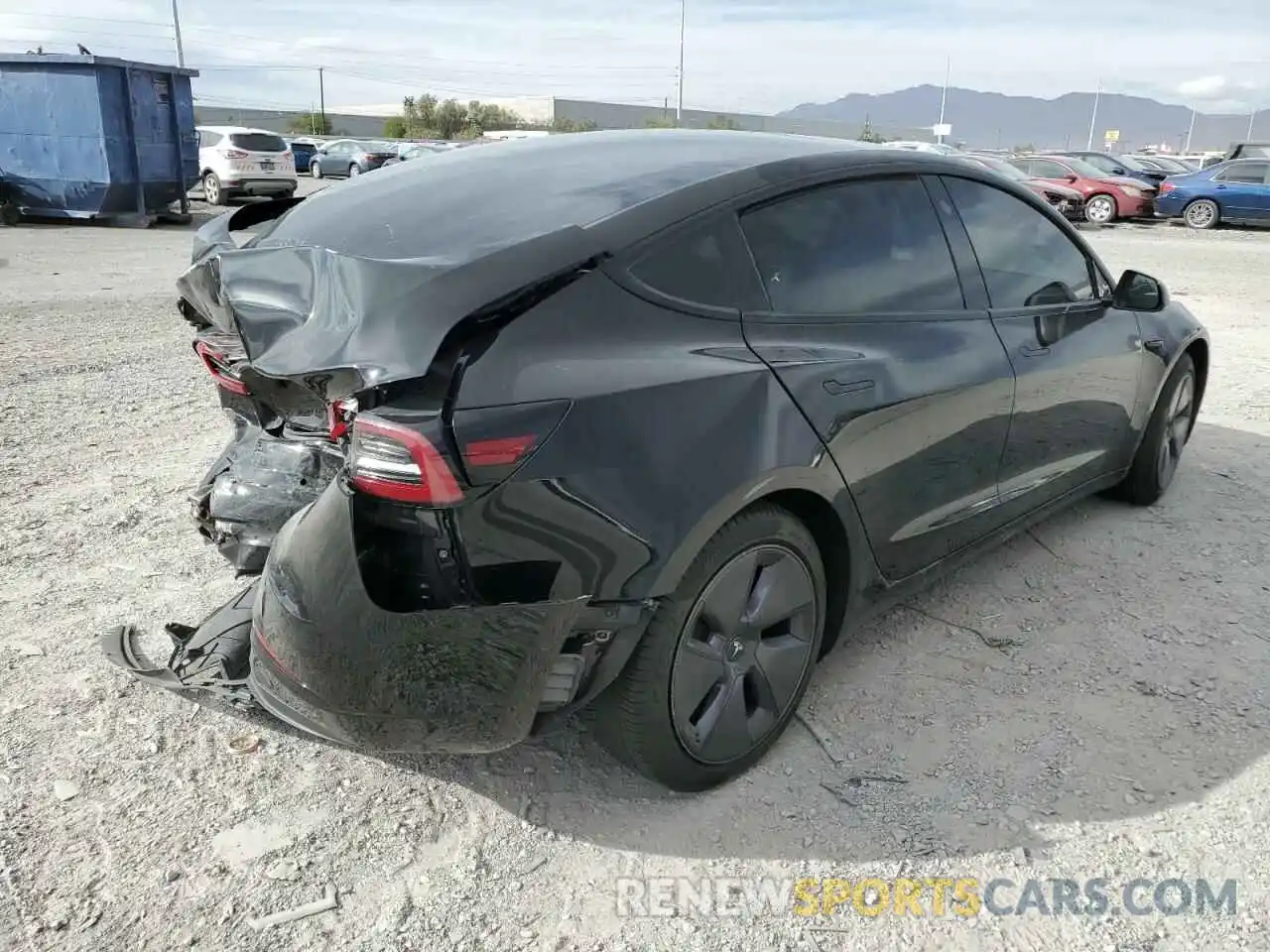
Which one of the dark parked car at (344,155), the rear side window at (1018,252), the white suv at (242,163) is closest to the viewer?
the rear side window at (1018,252)

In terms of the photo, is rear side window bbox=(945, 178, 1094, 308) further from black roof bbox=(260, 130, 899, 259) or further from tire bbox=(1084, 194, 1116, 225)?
tire bbox=(1084, 194, 1116, 225)

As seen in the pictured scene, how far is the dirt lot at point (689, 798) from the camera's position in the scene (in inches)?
90.0

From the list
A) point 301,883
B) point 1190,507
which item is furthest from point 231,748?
point 1190,507

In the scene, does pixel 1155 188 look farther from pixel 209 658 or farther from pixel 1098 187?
pixel 209 658

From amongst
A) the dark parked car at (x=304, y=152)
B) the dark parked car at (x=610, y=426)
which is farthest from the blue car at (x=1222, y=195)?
the dark parked car at (x=304, y=152)

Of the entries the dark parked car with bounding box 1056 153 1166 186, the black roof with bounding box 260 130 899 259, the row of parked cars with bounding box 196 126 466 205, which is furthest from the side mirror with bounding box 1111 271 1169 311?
the dark parked car with bounding box 1056 153 1166 186

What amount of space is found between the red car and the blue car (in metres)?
0.49

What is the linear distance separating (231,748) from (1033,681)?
97.2 inches

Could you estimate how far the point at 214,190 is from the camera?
874 inches

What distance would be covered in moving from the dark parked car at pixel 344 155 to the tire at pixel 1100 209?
21.2 meters

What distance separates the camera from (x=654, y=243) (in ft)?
8.19

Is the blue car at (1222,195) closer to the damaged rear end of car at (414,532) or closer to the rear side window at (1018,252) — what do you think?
the rear side window at (1018,252)

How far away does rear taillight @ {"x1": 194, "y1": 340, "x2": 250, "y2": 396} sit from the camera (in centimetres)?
290

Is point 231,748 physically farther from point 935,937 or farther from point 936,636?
point 936,636
